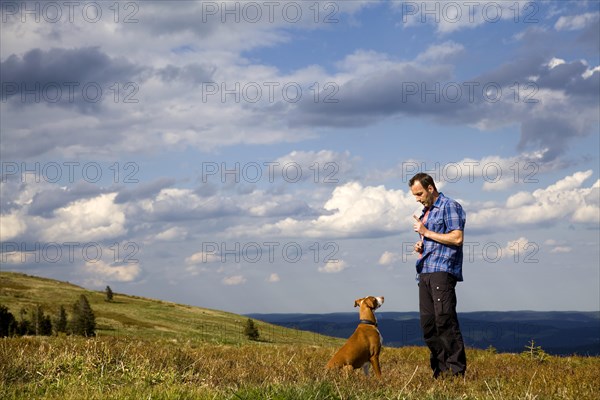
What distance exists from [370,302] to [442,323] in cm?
144

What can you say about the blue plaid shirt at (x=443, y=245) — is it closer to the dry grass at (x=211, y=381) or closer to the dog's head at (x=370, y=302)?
the dog's head at (x=370, y=302)

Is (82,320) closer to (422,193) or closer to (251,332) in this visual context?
(251,332)

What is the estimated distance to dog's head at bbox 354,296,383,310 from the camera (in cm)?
1088

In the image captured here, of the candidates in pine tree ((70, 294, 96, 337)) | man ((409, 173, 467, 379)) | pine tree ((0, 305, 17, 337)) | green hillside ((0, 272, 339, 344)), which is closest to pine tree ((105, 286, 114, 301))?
green hillside ((0, 272, 339, 344))

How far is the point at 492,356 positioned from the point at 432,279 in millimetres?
6267

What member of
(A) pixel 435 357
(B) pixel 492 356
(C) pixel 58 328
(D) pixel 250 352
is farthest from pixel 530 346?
(C) pixel 58 328

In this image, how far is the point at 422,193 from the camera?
10.2m

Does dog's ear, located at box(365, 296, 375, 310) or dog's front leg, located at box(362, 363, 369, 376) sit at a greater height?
dog's ear, located at box(365, 296, 375, 310)

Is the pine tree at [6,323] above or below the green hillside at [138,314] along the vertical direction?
above

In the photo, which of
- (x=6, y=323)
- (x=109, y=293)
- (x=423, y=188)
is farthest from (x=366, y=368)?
(x=109, y=293)

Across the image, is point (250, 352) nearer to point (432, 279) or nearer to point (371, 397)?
point (432, 279)

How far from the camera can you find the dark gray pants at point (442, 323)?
9852 mm

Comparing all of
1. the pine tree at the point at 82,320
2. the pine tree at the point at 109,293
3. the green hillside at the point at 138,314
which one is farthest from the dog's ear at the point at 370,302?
the pine tree at the point at 109,293

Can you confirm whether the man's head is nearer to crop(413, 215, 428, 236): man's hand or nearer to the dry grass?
crop(413, 215, 428, 236): man's hand
